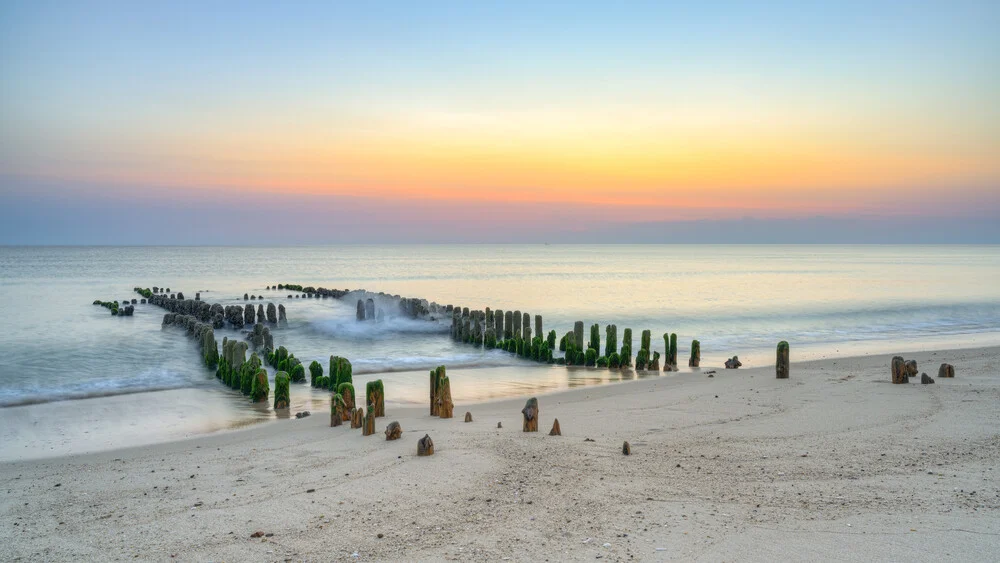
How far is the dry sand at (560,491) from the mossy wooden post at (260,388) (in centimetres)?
312

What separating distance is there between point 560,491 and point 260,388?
901 centimetres

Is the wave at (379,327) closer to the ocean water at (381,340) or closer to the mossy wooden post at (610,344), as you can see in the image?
the ocean water at (381,340)

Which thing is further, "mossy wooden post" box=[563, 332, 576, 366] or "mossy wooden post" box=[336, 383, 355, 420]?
"mossy wooden post" box=[563, 332, 576, 366]

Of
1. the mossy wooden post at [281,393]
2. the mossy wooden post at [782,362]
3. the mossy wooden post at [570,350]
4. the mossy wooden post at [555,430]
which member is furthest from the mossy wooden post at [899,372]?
the mossy wooden post at [281,393]

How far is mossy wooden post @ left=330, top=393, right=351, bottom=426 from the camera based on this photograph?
384 inches

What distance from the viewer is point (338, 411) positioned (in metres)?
9.78

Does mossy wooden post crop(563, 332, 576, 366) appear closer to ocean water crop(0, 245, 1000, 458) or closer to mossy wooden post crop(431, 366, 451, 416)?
ocean water crop(0, 245, 1000, 458)

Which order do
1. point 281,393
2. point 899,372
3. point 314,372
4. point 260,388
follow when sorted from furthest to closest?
1. point 314,372
2. point 260,388
3. point 281,393
4. point 899,372

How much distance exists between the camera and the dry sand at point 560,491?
5082 millimetres

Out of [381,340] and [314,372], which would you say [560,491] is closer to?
[314,372]

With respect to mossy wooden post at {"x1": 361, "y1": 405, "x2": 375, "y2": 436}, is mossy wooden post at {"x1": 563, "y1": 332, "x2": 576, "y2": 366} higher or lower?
lower

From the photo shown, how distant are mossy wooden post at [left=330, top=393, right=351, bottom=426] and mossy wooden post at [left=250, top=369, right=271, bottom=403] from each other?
4.09 meters

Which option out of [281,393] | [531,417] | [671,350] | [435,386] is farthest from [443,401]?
[671,350]

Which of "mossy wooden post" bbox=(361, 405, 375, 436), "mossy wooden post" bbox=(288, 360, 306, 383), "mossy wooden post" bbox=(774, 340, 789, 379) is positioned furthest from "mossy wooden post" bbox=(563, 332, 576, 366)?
"mossy wooden post" bbox=(361, 405, 375, 436)
